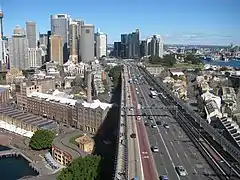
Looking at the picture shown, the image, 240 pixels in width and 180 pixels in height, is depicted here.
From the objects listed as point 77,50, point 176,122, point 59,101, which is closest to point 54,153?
point 176,122

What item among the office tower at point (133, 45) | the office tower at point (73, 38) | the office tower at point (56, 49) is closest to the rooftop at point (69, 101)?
the office tower at point (56, 49)

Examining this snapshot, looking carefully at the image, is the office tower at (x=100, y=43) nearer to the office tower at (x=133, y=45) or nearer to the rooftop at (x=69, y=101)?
the office tower at (x=133, y=45)

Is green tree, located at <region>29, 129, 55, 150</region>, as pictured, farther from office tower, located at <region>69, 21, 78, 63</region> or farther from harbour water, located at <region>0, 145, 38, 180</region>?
office tower, located at <region>69, 21, 78, 63</region>

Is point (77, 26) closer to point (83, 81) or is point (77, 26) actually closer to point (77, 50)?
point (77, 50)

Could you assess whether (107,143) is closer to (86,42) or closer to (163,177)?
(163,177)

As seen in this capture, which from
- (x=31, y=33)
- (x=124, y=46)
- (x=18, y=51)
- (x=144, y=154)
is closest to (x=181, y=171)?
(x=144, y=154)

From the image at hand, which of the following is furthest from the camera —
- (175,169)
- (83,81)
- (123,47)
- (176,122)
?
(123,47)

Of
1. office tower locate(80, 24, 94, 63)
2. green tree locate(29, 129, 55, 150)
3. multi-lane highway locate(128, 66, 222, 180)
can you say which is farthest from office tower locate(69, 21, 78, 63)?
multi-lane highway locate(128, 66, 222, 180)
